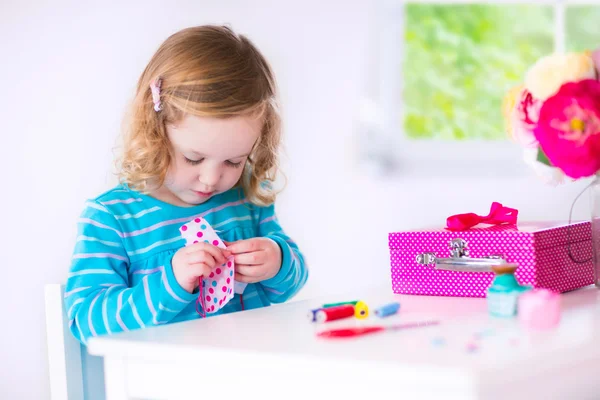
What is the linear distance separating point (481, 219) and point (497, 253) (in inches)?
5.3

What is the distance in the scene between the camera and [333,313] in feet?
3.05

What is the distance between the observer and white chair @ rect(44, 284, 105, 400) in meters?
1.13

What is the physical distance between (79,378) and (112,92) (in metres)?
0.90

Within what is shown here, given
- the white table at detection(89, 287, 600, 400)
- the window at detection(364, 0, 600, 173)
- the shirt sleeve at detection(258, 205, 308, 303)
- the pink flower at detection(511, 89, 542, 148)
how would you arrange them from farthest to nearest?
the window at detection(364, 0, 600, 173), the shirt sleeve at detection(258, 205, 308, 303), the pink flower at detection(511, 89, 542, 148), the white table at detection(89, 287, 600, 400)

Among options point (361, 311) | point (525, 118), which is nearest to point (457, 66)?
point (525, 118)

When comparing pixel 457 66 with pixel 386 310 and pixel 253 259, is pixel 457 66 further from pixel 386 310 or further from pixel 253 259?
pixel 386 310

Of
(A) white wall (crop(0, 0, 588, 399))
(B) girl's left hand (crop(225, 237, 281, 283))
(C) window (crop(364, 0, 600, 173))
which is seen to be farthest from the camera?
(C) window (crop(364, 0, 600, 173))

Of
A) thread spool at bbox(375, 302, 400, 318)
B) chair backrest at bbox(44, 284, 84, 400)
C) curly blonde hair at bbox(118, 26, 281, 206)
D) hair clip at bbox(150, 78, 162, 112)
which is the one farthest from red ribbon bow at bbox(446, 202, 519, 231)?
chair backrest at bbox(44, 284, 84, 400)

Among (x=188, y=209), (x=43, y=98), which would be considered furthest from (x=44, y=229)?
(x=188, y=209)

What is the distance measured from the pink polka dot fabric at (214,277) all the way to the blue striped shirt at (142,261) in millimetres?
27

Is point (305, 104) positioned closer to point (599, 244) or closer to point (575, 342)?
point (599, 244)

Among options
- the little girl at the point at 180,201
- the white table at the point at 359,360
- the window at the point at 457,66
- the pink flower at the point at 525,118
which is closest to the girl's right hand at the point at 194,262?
the little girl at the point at 180,201

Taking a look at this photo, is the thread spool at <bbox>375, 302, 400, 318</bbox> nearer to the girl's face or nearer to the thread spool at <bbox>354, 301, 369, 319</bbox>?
the thread spool at <bbox>354, 301, 369, 319</bbox>

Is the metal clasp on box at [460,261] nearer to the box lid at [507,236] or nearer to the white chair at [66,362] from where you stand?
the box lid at [507,236]
